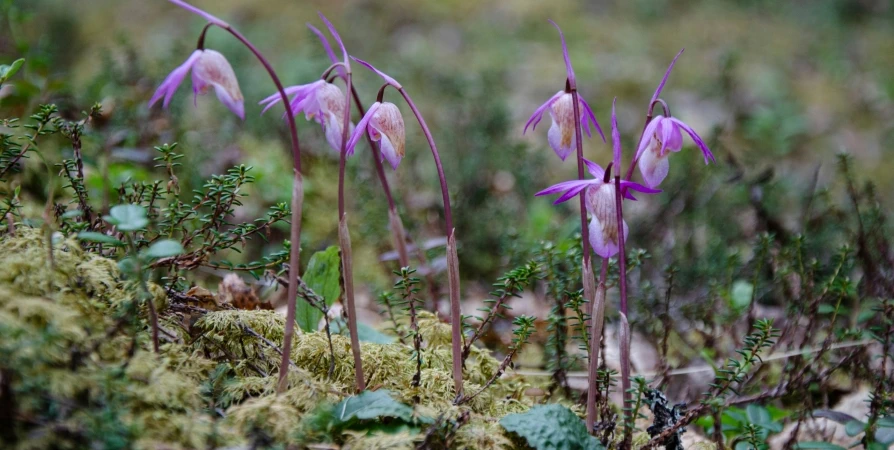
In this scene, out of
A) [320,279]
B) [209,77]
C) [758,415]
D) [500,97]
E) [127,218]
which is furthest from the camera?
[500,97]

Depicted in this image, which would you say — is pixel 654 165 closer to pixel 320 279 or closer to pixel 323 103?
pixel 323 103

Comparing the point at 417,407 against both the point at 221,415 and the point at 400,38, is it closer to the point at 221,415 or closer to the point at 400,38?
the point at 221,415

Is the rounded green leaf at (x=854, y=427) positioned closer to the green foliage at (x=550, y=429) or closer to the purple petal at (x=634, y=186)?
the green foliage at (x=550, y=429)

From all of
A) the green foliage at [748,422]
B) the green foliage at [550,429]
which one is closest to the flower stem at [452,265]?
the green foliage at [550,429]

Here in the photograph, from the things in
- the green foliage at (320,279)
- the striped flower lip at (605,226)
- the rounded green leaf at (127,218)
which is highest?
the rounded green leaf at (127,218)

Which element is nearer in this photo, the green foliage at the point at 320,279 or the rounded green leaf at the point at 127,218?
the rounded green leaf at the point at 127,218

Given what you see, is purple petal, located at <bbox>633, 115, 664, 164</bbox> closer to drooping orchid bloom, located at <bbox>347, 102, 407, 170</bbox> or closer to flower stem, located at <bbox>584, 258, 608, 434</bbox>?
flower stem, located at <bbox>584, 258, 608, 434</bbox>

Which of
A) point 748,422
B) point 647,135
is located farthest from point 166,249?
point 748,422

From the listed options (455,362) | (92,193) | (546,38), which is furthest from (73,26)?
(455,362)
